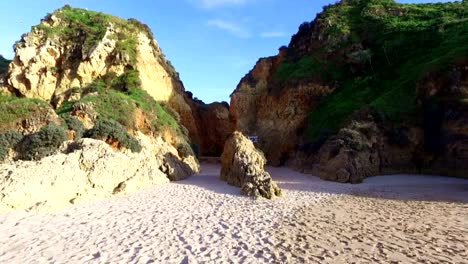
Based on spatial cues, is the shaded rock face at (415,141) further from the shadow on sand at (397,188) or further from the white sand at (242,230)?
the white sand at (242,230)

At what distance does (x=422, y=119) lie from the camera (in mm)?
25875

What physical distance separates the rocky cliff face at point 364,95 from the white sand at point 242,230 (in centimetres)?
865

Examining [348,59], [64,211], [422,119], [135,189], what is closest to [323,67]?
[348,59]

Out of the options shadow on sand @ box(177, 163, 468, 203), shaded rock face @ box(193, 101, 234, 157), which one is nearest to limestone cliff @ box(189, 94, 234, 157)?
shaded rock face @ box(193, 101, 234, 157)

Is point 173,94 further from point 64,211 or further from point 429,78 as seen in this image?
point 64,211

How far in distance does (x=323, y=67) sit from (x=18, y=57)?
2942cm

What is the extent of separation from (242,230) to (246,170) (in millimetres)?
8830

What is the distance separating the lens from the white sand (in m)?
7.94

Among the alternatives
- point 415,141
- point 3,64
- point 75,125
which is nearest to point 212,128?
point 3,64

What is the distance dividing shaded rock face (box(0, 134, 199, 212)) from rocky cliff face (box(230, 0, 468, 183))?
12.4 m

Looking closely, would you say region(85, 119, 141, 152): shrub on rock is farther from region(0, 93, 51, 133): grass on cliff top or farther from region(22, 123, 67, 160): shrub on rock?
region(0, 93, 51, 133): grass on cliff top

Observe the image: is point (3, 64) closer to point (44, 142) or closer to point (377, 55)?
point (44, 142)

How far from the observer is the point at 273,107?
4078cm

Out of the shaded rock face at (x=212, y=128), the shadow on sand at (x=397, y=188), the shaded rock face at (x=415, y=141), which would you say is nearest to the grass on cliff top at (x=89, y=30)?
the shaded rock face at (x=212, y=128)
